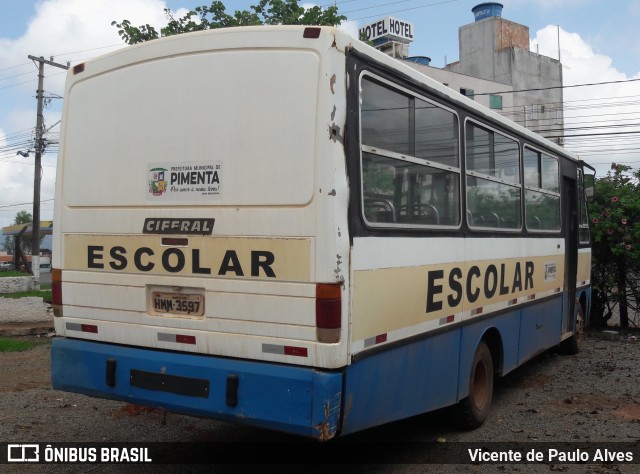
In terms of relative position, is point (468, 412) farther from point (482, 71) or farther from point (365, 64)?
point (482, 71)

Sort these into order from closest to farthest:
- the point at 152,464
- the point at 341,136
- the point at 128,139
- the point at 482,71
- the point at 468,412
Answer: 1. the point at 341,136
2. the point at 128,139
3. the point at 152,464
4. the point at 468,412
5. the point at 482,71

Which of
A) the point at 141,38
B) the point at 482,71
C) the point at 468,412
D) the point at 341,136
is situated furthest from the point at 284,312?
the point at 482,71

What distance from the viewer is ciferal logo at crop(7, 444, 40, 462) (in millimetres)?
5079

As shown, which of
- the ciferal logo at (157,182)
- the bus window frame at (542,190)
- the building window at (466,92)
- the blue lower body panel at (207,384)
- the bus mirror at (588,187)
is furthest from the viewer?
the bus mirror at (588,187)

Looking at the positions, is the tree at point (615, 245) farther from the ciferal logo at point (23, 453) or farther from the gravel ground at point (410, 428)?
the ciferal logo at point (23, 453)

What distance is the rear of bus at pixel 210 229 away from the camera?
3859 mm

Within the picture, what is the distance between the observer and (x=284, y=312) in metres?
3.93

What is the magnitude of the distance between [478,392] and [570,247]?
4.00 m

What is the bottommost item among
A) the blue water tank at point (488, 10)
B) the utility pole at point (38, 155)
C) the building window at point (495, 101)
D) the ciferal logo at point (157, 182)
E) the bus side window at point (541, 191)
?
the ciferal logo at point (157, 182)

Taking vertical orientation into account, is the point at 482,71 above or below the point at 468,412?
above

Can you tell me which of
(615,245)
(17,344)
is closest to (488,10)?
(615,245)

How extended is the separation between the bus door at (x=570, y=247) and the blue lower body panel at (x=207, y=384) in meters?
6.05

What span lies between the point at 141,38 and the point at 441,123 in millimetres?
12295

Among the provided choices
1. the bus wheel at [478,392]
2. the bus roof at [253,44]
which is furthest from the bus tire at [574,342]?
the bus roof at [253,44]
